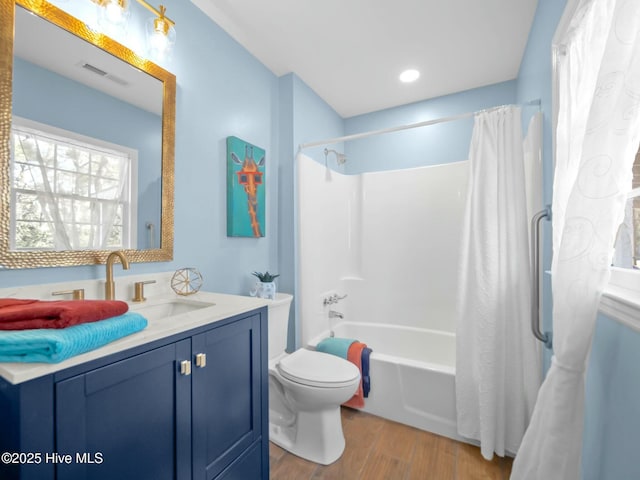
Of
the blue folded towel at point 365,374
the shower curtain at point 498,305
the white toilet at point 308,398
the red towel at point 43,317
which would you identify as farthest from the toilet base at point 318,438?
the red towel at point 43,317

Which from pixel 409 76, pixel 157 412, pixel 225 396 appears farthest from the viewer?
pixel 409 76

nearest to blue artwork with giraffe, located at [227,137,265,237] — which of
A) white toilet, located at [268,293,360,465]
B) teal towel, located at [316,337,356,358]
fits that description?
white toilet, located at [268,293,360,465]

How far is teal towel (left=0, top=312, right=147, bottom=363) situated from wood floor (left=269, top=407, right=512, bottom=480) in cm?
129

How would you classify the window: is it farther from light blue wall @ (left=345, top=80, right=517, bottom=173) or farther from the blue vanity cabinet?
light blue wall @ (left=345, top=80, right=517, bottom=173)

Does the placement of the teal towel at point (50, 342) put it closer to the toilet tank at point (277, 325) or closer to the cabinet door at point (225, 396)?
the cabinet door at point (225, 396)

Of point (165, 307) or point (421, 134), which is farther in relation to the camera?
point (421, 134)

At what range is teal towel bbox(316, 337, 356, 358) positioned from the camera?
2031 mm

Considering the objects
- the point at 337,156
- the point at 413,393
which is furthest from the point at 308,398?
the point at 337,156

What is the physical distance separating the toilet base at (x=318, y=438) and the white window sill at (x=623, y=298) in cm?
135

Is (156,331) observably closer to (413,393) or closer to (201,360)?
(201,360)

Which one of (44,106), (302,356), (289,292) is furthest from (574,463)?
(44,106)

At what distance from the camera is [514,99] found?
246 cm

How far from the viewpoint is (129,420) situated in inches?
31.9

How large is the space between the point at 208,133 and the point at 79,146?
679 millimetres
